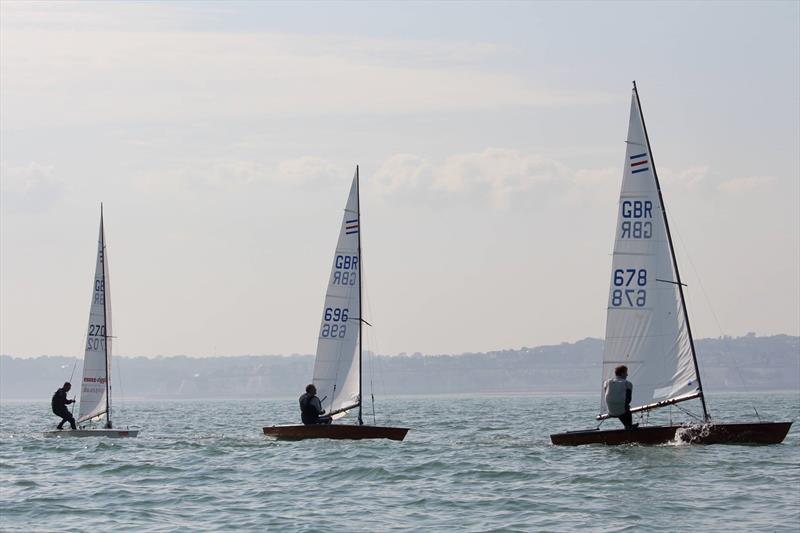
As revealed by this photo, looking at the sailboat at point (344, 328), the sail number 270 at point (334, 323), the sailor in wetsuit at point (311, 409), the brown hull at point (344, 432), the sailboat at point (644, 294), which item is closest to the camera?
the sailboat at point (644, 294)

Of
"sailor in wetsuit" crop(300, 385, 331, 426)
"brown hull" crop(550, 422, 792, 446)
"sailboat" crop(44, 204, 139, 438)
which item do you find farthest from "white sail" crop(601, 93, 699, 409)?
"sailboat" crop(44, 204, 139, 438)

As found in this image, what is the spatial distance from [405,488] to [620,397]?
262 inches

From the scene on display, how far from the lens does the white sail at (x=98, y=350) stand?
39188mm

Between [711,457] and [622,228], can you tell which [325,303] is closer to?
[622,228]

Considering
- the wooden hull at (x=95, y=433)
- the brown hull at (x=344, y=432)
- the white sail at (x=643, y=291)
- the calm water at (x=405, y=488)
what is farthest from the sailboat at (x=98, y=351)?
the white sail at (x=643, y=291)

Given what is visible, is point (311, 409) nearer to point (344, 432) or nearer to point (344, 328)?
point (344, 432)

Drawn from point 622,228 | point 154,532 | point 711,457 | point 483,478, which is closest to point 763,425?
point 711,457

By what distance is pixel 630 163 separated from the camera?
29.0 m

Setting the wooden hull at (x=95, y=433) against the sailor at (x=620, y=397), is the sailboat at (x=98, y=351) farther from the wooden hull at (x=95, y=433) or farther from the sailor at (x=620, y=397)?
the sailor at (x=620, y=397)

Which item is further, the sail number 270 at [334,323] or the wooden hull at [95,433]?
the wooden hull at [95,433]

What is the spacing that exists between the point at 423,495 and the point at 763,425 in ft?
29.8

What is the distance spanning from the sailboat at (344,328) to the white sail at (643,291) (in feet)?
27.0

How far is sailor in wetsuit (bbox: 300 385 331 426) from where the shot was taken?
109 feet

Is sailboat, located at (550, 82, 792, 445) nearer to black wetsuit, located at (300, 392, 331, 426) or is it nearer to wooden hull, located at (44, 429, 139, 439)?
black wetsuit, located at (300, 392, 331, 426)
